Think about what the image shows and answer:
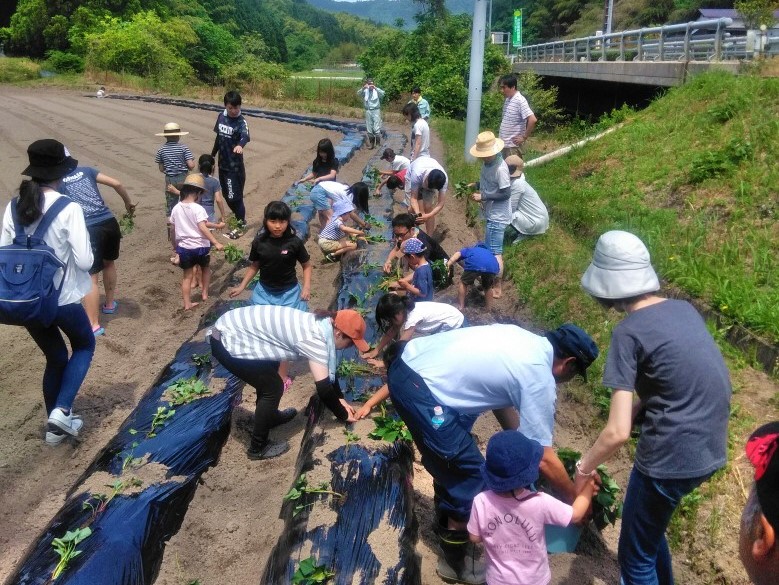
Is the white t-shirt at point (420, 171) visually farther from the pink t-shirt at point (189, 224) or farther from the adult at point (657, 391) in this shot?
the adult at point (657, 391)

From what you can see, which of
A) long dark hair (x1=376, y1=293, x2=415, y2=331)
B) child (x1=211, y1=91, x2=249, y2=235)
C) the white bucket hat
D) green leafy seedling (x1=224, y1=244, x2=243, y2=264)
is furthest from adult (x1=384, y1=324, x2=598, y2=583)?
child (x1=211, y1=91, x2=249, y2=235)

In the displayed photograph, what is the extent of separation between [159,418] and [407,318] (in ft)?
5.44

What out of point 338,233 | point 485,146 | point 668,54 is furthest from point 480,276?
point 668,54

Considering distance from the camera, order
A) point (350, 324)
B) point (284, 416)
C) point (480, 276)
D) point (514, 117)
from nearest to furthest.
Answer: point (350, 324) < point (284, 416) < point (480, 276) < point (514, 117)

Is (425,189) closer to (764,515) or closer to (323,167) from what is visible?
(323,167)

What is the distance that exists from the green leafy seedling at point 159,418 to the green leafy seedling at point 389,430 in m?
1.27

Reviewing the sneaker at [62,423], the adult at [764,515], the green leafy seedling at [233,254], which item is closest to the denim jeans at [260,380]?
the sneaker at [62,423]

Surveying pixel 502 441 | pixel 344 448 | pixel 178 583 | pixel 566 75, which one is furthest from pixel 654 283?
pixel 566 75

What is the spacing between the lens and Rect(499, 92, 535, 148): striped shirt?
8977 millimetres

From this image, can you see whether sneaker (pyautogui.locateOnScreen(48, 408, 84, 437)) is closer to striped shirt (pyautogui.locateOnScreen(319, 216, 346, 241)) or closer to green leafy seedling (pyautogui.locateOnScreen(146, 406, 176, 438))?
green leafy seedling (pyautogui.locateOnScreen(146, 406, 176, 438))

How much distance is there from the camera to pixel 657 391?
2643 millimetres

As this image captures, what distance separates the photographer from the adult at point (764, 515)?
1550 millimetres

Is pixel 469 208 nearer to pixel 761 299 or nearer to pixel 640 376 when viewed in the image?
pixel 761 299

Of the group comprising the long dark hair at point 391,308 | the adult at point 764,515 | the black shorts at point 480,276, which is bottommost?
the black shorts at point 480,276
